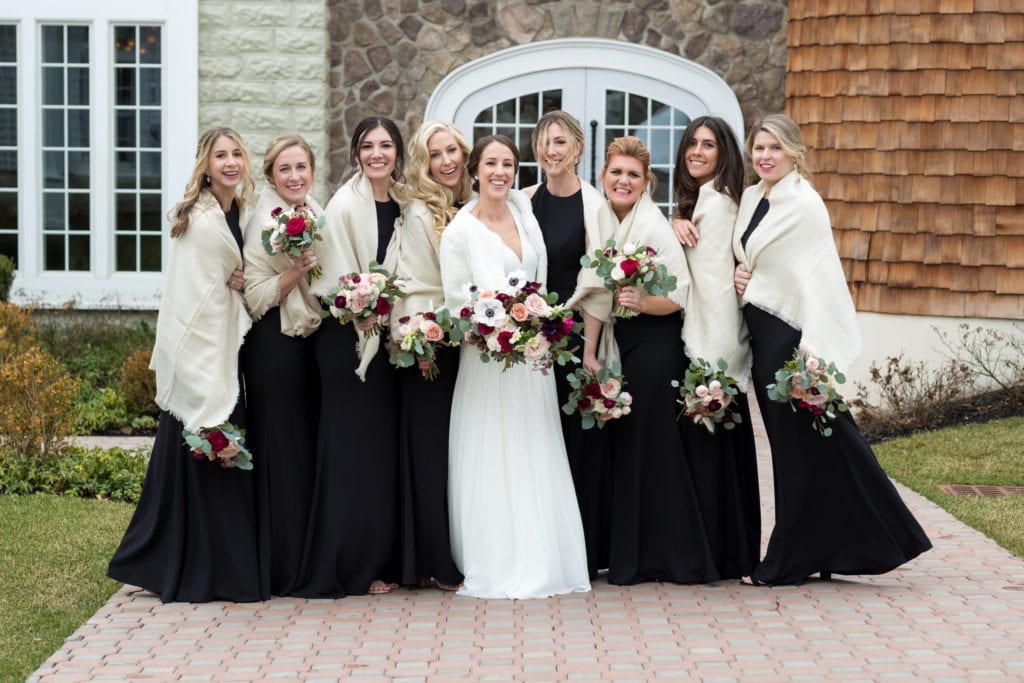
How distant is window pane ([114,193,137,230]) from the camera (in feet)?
43.7

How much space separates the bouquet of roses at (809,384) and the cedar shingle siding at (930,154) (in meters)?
5.15

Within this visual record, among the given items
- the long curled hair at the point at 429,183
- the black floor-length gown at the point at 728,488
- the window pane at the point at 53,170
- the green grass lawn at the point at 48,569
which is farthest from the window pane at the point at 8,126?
the black floor-length gown at the point at 728,488

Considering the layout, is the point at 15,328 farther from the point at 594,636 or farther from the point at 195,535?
the point at 594,636

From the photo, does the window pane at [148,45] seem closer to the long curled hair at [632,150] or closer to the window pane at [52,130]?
the window pane at [52,130]

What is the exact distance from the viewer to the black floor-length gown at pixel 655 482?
21.5ft

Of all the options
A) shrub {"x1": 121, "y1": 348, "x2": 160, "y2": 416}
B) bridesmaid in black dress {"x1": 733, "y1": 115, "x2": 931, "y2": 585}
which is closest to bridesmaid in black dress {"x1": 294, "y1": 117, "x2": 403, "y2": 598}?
bridesmaid in black dress {"x1": 733, "y1": 115, "x2": 931, "y2": 585}

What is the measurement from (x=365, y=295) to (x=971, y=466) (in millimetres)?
4900

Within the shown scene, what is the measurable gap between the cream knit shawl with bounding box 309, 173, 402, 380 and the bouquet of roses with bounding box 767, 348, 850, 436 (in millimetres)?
1735

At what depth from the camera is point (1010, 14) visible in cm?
1077

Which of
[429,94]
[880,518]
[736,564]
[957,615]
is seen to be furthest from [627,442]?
[429,94]

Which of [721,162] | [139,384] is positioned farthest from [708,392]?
[139,384]

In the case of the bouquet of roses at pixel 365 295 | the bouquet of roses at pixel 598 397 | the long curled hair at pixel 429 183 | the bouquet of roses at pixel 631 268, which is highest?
the long curled hair at pixel 429 183

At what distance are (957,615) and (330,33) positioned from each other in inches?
348

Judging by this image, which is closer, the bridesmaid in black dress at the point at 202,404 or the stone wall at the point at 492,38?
the bridesmaid in black dress at the point at 202,404
